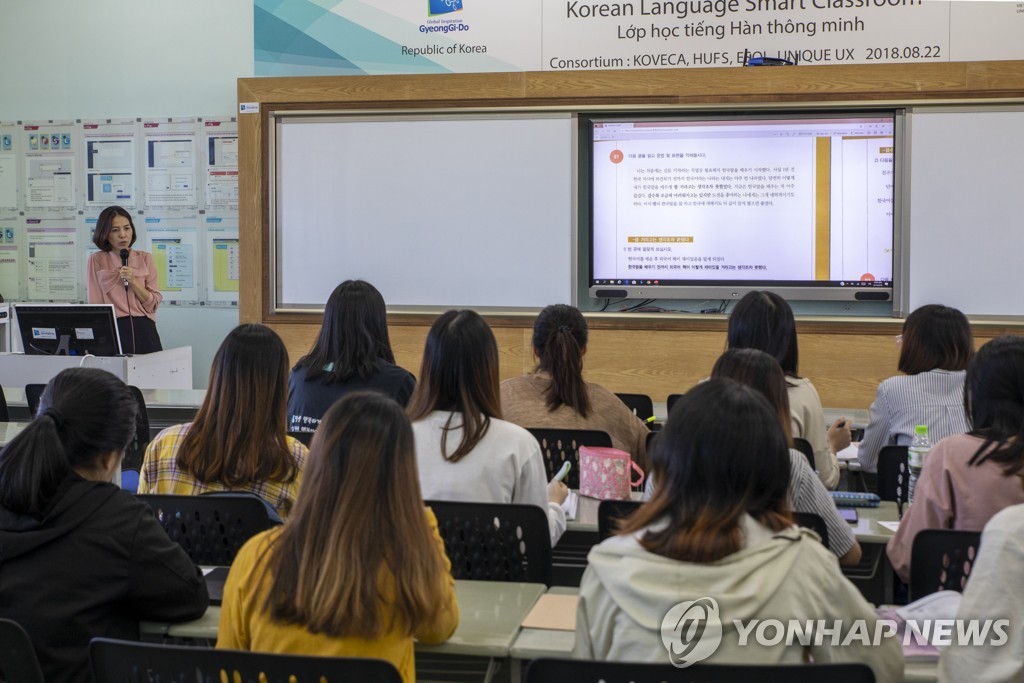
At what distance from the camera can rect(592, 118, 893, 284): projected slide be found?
5.97 m

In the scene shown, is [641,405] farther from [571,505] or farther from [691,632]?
[691,632]

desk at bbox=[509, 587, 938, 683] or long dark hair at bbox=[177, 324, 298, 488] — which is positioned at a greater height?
long dark hair at bbox=[177, 324, 298, 488]

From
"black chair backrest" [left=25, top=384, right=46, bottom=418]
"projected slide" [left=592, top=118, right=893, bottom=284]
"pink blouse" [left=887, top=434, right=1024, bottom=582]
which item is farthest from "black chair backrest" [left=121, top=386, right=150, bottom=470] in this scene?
"projected slide" [left=592, top=118, right=893, bottom=284]

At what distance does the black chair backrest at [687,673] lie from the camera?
1.29m

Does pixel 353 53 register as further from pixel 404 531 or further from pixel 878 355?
pixel 404 531

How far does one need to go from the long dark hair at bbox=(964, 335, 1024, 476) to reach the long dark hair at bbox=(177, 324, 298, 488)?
1.60m

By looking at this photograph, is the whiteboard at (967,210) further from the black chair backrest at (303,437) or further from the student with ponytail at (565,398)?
the black chair backrest at (303,437)

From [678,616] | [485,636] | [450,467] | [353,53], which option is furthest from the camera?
[353,53]

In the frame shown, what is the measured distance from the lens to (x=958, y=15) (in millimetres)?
6043

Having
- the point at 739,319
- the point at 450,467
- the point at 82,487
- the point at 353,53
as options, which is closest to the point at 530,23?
the point at 353,53

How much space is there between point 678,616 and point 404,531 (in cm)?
43

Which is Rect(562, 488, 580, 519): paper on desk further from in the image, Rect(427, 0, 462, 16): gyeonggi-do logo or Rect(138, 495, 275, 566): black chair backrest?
Result: Rect(427, 0, 462, 16): gyeonggi-do logo

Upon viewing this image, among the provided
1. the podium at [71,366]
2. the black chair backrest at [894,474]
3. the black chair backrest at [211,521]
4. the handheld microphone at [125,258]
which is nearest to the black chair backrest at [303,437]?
the black chair backrest at [211,521]

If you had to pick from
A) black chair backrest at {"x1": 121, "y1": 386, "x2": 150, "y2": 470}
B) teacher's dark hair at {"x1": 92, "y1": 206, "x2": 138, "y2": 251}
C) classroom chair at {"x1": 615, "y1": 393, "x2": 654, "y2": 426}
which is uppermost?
teacher's dark hair at {"x1": 92, "y1": 206, "x2": 138, "y2": 251}
